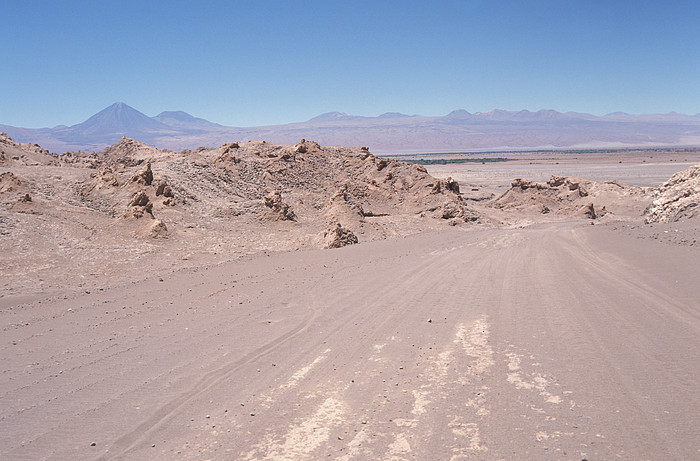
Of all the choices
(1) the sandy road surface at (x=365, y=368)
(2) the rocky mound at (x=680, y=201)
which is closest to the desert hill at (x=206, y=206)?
(1) the sandy road surface at (x=365, y=368)

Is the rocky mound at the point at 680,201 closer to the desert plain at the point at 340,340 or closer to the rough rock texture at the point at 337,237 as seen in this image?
the desert plain at the point at 340,340

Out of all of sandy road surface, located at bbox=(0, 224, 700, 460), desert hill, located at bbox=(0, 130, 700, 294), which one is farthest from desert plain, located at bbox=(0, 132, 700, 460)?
desert hill, located at bbox=(0, 130, 700, 294)

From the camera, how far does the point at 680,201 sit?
1474cm

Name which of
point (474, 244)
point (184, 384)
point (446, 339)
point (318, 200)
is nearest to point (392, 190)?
point (318, 200)

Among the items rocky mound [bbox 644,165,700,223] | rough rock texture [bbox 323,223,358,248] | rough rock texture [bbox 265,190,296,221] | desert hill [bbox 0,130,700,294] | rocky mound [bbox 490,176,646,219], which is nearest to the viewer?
desert hill [bbox 0,130,700,294]

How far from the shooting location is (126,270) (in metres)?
11.2

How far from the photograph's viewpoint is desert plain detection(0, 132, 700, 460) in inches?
162

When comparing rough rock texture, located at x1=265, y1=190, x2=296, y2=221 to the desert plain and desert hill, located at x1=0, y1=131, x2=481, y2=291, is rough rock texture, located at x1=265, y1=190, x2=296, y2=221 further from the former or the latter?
the desert plain

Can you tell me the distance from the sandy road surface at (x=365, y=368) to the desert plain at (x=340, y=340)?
0.03 m

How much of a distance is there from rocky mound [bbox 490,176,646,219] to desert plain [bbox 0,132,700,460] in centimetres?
1307

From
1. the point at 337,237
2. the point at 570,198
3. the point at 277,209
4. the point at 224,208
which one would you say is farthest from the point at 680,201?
the point at 570,198

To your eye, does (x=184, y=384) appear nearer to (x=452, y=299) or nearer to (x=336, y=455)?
(x=336, y=455)

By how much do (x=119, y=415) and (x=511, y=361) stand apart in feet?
13.2

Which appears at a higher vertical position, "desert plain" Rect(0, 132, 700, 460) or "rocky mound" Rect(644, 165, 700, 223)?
"rocky mound" Rect(644, 165, 700, 223)
